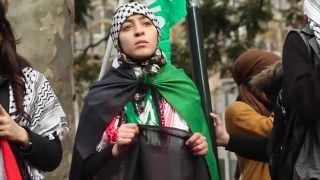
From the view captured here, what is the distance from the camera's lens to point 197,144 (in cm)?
376

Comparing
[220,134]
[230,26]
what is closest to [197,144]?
[220,134]

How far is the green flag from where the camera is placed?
5.00m

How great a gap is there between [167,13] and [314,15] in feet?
5.17

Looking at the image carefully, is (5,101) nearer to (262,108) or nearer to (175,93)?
(175,93)

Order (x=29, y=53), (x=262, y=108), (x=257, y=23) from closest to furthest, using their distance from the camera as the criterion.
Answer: (x=262, y=108) → (x=29, y=53) → (x=257, y=23)

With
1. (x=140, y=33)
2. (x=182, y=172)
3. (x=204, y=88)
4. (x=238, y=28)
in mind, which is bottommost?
Answer: (x=238, y=28)

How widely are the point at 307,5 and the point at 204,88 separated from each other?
0.65 meters

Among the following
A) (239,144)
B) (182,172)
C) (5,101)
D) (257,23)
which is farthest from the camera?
(257,23)

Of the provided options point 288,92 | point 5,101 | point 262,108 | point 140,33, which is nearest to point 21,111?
point 5,101

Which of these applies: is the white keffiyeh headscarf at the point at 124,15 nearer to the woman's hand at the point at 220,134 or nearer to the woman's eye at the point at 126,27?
the woman's eye at the point at 126,27

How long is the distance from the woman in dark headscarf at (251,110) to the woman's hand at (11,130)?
1710mm

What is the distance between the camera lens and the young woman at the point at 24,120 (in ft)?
11.3

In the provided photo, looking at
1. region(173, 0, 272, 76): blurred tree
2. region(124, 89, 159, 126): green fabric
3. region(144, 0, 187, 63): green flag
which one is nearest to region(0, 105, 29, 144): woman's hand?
region(124, 89, 159, 126): green fabric

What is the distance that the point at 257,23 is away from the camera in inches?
487
